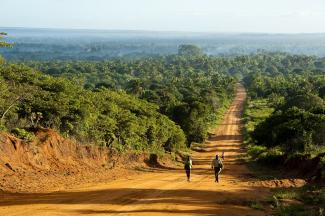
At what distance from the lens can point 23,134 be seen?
25.2 metres

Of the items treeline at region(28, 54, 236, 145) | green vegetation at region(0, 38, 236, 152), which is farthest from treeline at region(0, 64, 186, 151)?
treeline at region(28, 54, 236, 145)

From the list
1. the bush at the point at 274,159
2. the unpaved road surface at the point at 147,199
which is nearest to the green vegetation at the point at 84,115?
the unpaved road surface at the point at 147,199

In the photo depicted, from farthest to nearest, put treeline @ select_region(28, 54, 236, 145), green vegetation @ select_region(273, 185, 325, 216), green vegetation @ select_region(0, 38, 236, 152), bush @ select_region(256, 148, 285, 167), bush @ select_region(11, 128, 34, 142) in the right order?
treeline @ select_region(28, 54, 236, 145) → bush @ select_region(256, 148, 285, 167) → green vegetation @ select_region(0, 38, 236, 152) → bush @ select_region(11, 128, 34, 142) → green vegetation @ select_region(273, 185, 325, 216)

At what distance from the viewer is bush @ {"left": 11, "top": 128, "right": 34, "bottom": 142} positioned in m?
25.1

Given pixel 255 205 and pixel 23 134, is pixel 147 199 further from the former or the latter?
pixel 23 134

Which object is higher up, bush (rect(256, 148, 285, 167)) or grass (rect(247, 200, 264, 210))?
grass (rect(247, 200, 264, 210))

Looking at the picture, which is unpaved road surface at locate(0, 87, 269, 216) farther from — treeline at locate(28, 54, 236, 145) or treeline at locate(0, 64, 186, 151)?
treeline at locate(28, 54, 236, 145)

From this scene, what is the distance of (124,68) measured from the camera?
186625mm

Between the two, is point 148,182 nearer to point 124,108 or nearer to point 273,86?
point 124,108

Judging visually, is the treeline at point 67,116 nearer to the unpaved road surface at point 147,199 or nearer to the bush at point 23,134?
the bush at point 23,134

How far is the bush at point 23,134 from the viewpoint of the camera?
82.4 feet

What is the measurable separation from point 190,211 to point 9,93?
1702cm

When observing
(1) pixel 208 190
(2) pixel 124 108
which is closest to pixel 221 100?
(2) pixel 124 108

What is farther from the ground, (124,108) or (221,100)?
(124,108)
